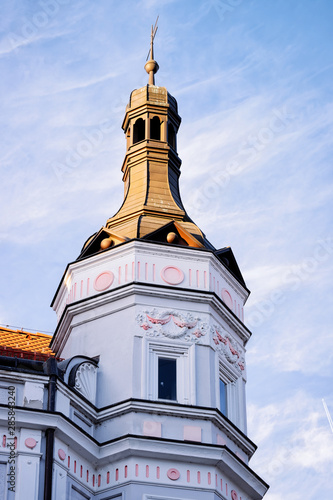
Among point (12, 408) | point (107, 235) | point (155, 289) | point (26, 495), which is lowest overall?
point (26, 495)

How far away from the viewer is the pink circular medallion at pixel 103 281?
1145 inches

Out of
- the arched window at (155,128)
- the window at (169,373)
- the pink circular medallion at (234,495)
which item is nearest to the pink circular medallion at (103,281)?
the window at (169,373)

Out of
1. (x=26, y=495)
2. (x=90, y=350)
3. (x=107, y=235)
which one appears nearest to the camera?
(x=26, y=495)

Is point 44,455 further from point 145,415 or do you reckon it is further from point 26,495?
point 145,415

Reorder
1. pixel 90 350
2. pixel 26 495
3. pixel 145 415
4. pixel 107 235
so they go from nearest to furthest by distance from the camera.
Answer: pixel 26 495 < pixel 145 415 < pixel 90 350 < pixel 107 235

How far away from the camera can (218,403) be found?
2766cm

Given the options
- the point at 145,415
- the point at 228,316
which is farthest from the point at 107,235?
the point at 145,415

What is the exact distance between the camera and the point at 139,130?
34.8m

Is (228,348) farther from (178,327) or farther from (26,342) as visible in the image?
(26,342)

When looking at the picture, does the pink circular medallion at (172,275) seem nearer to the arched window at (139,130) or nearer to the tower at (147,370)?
the tower at (147,370)

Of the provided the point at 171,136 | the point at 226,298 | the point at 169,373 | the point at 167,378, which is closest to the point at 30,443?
the point at 167,378

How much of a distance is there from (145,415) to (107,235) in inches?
223

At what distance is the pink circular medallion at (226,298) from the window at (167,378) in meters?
2.61

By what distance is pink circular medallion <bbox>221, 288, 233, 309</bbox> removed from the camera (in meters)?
29.8
